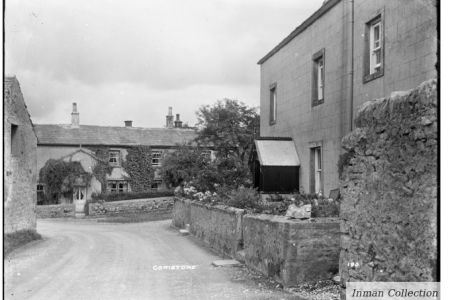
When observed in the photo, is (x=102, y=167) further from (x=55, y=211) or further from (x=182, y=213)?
(x=182, y=213)

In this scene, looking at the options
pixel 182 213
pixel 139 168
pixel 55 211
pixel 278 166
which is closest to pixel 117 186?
pixel 139 168

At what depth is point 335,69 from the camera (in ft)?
49.9

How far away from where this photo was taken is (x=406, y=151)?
525 centimetres

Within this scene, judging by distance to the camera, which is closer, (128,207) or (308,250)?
(308,250)

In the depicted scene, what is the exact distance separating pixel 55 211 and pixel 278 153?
2062 cm

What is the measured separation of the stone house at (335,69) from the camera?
38.1 ft

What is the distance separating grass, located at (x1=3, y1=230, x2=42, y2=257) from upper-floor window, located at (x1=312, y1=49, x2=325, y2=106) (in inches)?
401

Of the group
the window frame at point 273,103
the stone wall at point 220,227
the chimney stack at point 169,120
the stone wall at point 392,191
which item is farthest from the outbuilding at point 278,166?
the chimney stack at point 169,120

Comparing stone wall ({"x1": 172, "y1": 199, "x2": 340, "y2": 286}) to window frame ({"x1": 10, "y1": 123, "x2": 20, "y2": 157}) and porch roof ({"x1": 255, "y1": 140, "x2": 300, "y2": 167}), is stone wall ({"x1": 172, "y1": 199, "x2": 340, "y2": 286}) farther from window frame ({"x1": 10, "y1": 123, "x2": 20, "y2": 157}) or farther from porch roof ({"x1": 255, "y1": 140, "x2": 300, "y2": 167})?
window frame ({"x1": 10, "y1": 123, "x2": 20, "y2": 157})

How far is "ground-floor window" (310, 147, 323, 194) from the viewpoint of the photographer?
17172mm

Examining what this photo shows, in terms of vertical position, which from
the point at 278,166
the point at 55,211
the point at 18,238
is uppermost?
the point at 278,166

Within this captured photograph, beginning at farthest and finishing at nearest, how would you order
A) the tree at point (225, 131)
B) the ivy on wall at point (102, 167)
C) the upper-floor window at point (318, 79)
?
the ivy on wall at point (102, 167), the tree at point (225, 131), the upper-floor window at point (318, 79)

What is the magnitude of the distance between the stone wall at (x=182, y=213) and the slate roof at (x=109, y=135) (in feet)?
60.6

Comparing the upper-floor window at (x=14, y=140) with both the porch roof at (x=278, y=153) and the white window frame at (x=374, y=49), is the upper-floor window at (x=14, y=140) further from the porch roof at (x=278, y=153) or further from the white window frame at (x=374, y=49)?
the white window frame at (x=374, y=49)
